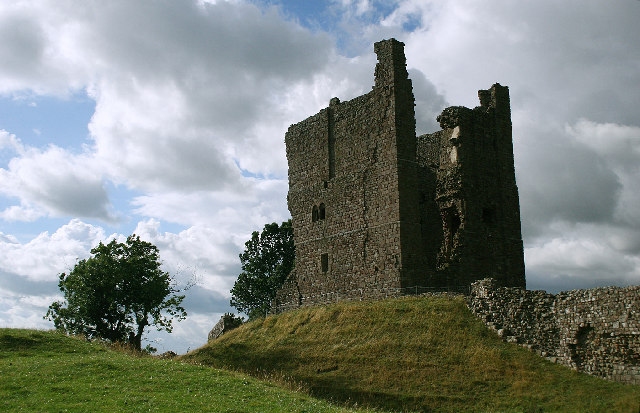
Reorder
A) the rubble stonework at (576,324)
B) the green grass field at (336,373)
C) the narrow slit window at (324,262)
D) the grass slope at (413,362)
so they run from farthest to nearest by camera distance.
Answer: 1. the narrow slit window at (324,262)
2. the rubble stonework at (576,324)
3. the grass slope at (413,362)
4. the green grass field at (336,373)

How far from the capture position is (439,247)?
35.6 m

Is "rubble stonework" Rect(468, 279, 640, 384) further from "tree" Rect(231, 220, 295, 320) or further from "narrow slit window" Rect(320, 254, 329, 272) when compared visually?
"tree" Rect(231, 220, 295, 320)

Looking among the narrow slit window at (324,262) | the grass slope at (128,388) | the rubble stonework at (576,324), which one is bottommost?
the grass slope at (128,388)

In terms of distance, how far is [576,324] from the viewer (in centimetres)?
2406

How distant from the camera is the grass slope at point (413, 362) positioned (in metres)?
21.9

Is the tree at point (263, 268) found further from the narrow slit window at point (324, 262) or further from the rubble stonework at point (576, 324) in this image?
the rubble stonework at point (576, 324)

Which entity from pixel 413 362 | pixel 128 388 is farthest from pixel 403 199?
pixel 128 388

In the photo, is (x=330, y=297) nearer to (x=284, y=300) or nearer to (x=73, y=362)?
(x=284, y=300)

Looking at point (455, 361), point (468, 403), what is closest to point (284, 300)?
point (455, 361)

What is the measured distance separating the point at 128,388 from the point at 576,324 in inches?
596

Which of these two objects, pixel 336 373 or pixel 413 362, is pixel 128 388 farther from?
pixel 413 362

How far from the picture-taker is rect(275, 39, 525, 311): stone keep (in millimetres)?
33562

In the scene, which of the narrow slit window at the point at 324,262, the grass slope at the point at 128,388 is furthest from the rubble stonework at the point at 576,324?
the narrow slit window at the point at 324,262

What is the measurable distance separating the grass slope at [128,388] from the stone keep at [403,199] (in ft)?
41.6
